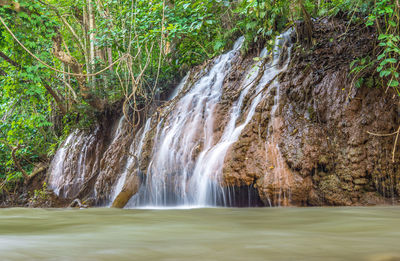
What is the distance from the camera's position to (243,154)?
15.5 feet

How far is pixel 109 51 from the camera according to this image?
36.1 ft

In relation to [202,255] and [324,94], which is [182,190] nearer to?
[324,94]

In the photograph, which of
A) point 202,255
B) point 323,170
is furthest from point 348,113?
point 202,255

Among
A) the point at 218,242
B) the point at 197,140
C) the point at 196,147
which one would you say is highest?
the point at 197,140

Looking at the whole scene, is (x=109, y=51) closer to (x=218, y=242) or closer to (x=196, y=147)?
(x=196, y=147)

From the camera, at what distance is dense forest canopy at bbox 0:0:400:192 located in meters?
6.02

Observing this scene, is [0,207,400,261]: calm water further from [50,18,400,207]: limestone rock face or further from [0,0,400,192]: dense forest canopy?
[0,0,400,192]: dense forest canopy

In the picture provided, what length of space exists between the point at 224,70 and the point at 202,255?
5.93m

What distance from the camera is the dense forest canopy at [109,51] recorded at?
19.7 ft

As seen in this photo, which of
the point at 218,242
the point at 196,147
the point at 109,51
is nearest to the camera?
the point at 218,242

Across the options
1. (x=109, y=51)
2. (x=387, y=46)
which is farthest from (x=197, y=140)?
(x=109, y=51)

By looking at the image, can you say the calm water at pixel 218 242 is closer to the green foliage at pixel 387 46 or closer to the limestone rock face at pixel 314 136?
the limestone rock face at pixel 314 136

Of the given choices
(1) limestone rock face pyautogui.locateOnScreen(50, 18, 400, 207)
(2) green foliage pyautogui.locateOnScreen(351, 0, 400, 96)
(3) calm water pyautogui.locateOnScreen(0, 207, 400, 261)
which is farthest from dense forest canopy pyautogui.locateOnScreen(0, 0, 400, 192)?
(3) calm water pyautogui.locateOnScreen(0, 207, 400, 261)

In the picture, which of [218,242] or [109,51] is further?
[109,51]
